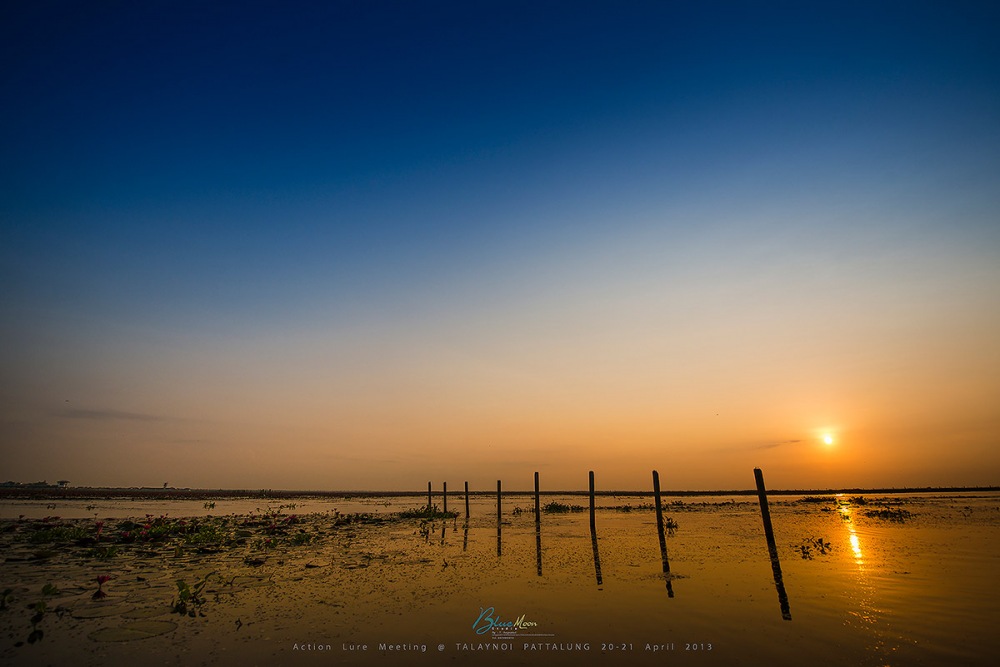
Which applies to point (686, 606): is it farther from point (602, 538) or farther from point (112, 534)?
point (112, 534)

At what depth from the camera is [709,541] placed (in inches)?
923

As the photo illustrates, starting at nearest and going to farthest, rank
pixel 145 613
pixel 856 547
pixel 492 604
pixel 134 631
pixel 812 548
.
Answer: pixel 134 631
pixel 145 613
pixel 492 604
pixel 812 548
pixel 856 547

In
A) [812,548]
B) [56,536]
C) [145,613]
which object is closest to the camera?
[145,613]

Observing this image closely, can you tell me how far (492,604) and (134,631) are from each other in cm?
723

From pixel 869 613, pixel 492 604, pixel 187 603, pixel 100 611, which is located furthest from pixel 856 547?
pixel 100 611

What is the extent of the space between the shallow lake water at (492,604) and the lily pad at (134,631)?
0.05 meters

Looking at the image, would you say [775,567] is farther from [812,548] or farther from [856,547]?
[856,547]

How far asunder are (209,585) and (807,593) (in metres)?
16.3

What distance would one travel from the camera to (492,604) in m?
11.0

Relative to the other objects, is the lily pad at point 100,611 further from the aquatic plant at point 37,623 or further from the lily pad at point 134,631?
the lily pad at point 134,631

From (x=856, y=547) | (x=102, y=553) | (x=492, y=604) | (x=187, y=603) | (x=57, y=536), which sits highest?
(x=57, y=536)

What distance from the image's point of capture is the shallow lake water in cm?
792

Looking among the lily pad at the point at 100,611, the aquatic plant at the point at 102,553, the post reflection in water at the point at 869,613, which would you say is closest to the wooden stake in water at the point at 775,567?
the post reflection in water at the point at 869,613

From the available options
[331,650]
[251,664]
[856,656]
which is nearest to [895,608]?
[856,656]
